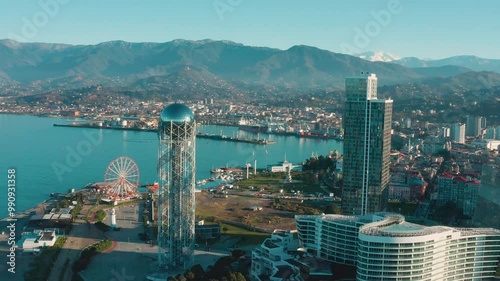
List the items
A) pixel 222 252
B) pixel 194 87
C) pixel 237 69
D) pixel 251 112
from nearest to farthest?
pixel 222 252 < pixel 251 112 < pixel 194 87 < pixel 237 69

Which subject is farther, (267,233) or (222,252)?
(267,233)

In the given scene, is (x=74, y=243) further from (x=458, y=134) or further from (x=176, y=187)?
(x=458, y=134)

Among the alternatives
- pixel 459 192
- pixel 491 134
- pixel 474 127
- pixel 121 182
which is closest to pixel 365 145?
pixel 459 192

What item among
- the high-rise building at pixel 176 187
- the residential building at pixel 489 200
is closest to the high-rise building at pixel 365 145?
the residential building at pixel 489 200

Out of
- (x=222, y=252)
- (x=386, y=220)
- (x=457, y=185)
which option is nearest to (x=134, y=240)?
(x=222, y=252)

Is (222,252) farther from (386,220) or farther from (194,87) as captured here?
(194,87)

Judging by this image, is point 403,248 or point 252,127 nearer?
point 403,248
